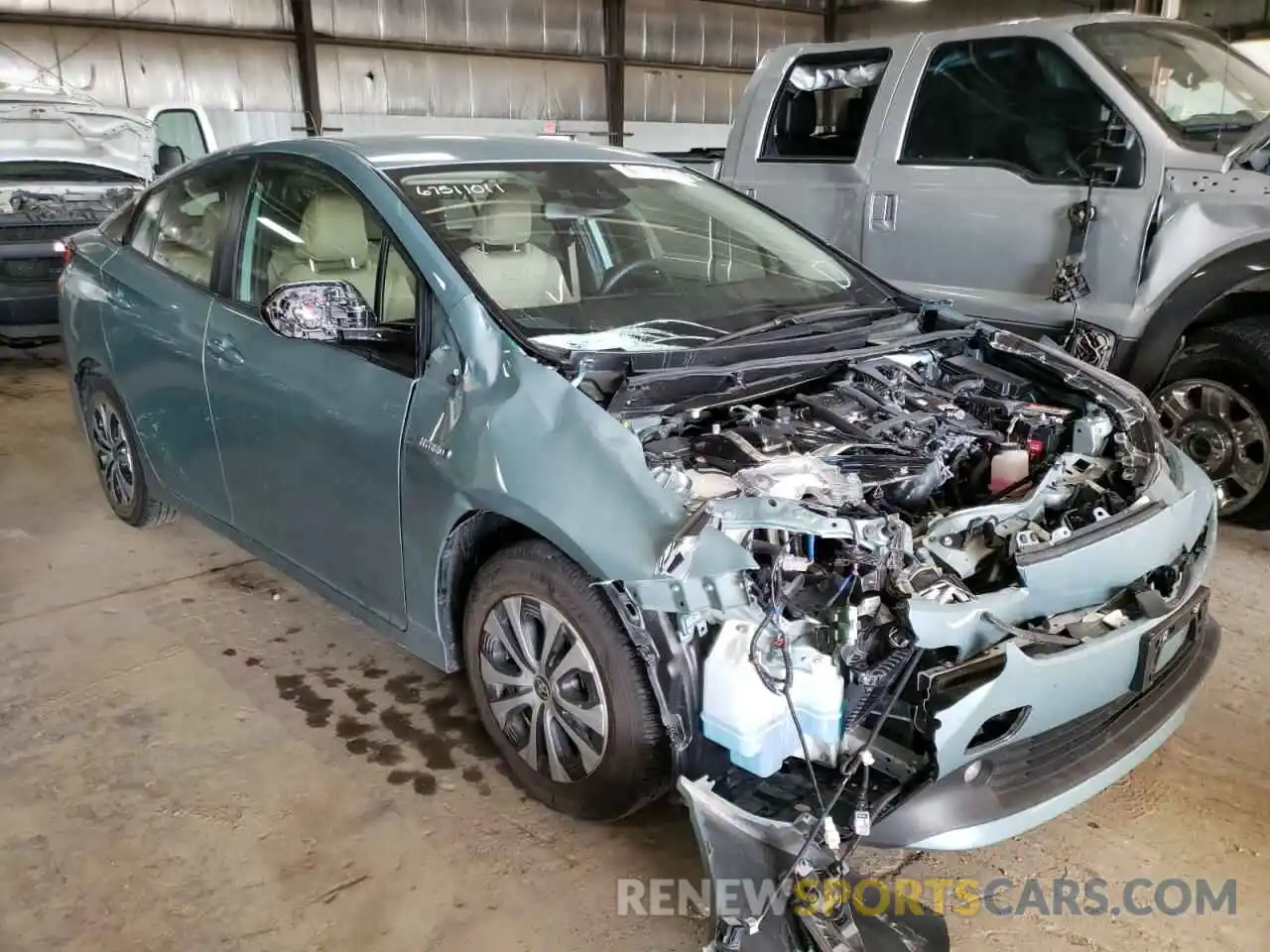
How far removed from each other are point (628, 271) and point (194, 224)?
1.57m

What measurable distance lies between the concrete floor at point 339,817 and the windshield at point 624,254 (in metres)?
1.20

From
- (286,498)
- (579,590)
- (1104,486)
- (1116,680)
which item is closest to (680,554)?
(579,590)

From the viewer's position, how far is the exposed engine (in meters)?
1.96

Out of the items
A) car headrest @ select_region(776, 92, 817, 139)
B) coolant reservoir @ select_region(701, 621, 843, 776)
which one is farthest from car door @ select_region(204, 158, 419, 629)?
car headrest @ select_region(776, 92, 817, 139)

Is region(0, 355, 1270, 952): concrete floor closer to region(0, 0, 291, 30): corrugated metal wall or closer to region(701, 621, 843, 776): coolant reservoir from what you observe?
region(701, 621, 843, 776): coolant reservoir

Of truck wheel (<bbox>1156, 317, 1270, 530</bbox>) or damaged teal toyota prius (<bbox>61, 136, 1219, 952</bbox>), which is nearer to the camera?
damaged teal toyota prius (<bbox>61, 136, 1219, 952</bbox>)

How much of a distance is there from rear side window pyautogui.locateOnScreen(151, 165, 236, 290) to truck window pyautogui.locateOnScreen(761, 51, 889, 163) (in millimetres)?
2913

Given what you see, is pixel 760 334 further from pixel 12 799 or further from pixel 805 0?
pixel 805 0

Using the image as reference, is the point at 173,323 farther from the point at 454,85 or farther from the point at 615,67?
the point at 615,67

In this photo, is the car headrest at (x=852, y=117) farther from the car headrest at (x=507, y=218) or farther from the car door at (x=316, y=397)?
the car door at (x=316, y=397)

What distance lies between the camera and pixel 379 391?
8.34 feet

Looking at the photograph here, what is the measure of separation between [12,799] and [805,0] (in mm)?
17443

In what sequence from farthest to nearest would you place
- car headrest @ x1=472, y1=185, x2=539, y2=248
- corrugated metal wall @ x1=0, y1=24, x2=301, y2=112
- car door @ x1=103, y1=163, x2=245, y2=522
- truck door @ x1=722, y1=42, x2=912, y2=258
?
corrugated metal wall @ x1=0, y1=24, x2=301, y2=112 → truck door @ x1=722, y1=42, x2=912, y2=258 → car door @ x1=103, y1=163, x2=245, y2=522 → car headrest @ x1=472, y1=185, x2=539, y2=248

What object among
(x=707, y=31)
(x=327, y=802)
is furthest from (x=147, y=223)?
(x=707, y=31)
